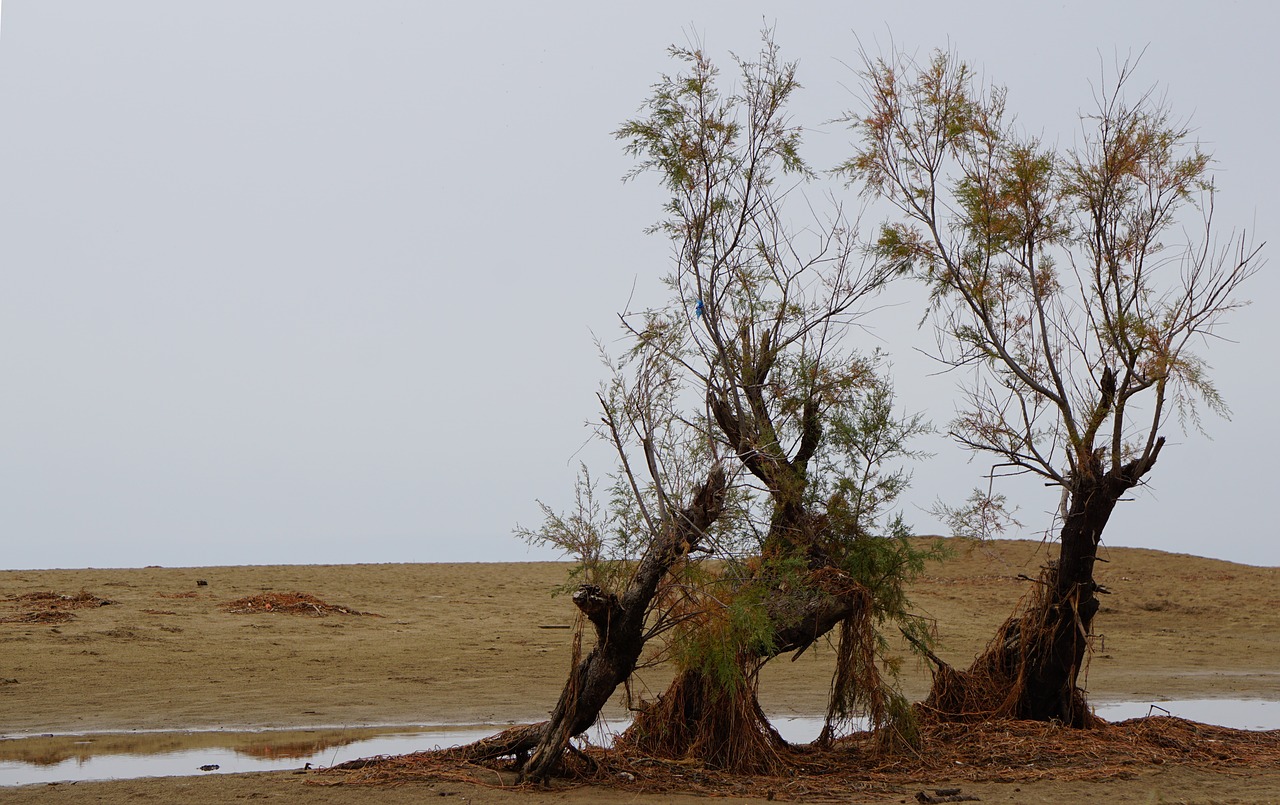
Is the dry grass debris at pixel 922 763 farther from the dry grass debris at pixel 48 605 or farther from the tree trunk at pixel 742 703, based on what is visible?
the dry grass debris at pixel 48 605

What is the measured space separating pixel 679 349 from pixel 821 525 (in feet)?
6.66

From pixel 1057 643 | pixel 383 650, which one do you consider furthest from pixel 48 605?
pixel 1057 643

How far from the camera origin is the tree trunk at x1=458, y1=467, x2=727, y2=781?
890 cm

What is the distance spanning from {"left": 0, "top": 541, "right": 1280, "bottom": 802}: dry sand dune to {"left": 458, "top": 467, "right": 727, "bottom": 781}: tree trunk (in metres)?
0.56

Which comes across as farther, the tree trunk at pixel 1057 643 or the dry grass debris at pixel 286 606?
the dry grass debris at pixel 286 606

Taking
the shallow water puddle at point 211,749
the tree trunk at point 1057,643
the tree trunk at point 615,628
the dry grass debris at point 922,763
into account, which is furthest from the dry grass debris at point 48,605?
the tree trunk at point 1057,643

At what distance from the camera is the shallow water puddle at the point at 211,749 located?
947 cm

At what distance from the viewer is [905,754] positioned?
10359 mm

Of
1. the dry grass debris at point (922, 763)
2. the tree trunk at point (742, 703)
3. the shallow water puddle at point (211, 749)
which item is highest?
the tree trunk at point (742, 703)

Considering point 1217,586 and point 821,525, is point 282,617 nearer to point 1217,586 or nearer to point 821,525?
point 821,525

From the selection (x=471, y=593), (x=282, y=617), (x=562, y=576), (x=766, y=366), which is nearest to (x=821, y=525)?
(x=766, y=366)

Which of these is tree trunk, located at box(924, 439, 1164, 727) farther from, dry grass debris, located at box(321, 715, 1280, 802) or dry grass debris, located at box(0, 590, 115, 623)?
dry grass debris, located at box(0, 590, 115, 623)

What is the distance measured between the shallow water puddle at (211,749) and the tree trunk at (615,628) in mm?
806

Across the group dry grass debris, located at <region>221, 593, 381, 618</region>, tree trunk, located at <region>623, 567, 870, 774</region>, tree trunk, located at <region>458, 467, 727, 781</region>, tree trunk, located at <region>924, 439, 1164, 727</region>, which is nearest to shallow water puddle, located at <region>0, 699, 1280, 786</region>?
tree trunk, located at <region>623, 567, 870, 774</region>
